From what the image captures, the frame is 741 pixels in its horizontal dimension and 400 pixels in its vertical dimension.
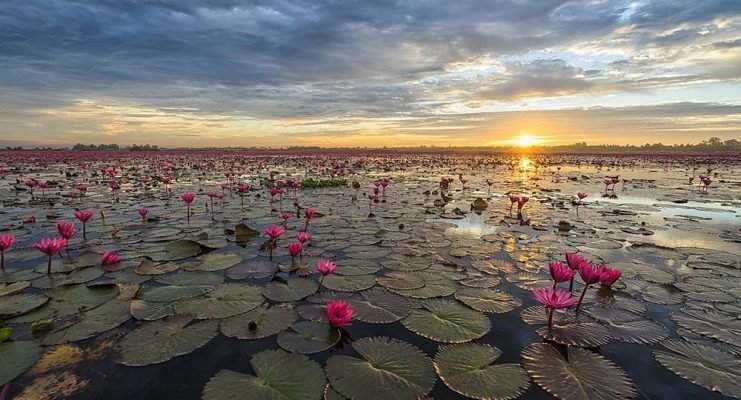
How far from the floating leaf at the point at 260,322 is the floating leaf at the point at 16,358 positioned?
1328mm

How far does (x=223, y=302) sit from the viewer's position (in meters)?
3.74

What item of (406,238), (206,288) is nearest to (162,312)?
(206,288)

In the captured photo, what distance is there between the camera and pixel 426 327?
334 cm

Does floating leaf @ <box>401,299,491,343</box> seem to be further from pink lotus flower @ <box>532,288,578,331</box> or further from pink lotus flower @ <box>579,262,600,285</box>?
pink lotus flower @ <box>579,262,600,285</box>

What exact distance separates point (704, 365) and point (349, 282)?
3289 millimetres

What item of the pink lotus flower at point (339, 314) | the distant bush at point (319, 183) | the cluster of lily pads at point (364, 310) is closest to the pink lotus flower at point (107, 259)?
the cluster of lily pads at point (364, 310)

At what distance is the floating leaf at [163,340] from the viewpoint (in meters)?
2.78

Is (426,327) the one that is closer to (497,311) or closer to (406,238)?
(497,311)

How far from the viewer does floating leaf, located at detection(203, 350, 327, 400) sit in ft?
7.80

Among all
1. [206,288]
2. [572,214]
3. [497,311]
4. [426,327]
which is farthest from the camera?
[572,214]

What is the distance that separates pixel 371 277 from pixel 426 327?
4.43ft

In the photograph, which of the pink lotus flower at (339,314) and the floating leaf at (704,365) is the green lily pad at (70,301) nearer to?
the pink lotus flower at (339,314)

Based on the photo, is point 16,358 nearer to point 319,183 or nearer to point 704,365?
point 704,365

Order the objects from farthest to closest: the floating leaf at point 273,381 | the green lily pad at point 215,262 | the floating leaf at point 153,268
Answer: the green lily pad at point 215,262 < the floating leaf at point 153,268 < the floating leaf at point 273,381
